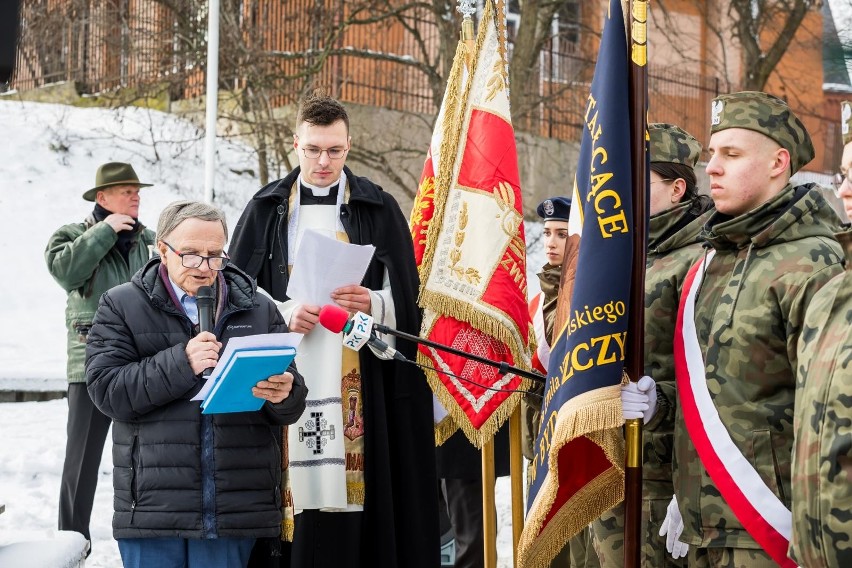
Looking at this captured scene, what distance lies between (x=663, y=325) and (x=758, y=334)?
2.45ft

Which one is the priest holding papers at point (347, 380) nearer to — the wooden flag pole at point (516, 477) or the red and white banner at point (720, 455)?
the wooden flag pole at point (516, 477)

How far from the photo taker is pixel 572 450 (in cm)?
446

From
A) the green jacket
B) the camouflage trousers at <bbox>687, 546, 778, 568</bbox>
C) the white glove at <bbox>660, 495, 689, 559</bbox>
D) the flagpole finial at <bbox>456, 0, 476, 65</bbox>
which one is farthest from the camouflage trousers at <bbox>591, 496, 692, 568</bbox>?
the green jacket

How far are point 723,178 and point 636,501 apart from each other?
1.10m

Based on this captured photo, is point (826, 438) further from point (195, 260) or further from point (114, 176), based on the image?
point (114, 176)

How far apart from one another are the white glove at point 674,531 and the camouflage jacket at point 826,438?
1058 mm

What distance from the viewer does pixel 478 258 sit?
569cm

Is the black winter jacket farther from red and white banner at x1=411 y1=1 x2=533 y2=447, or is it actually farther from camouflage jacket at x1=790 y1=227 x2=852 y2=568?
camouflage jacket at x1=790 y1=227 x2=852 y2=568

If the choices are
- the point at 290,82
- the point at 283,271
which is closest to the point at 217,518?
the point at 283,271

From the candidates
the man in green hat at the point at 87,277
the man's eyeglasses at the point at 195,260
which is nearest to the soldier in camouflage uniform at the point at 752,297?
the man's eyeglasses at the point at 195,260

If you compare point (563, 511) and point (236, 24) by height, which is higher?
point (236, 24)

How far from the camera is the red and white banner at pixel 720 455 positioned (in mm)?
3646

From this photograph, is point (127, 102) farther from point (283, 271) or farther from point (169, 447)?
point (169, 447)

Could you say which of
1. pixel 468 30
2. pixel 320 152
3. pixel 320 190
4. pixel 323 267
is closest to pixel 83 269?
pixel 320 190
